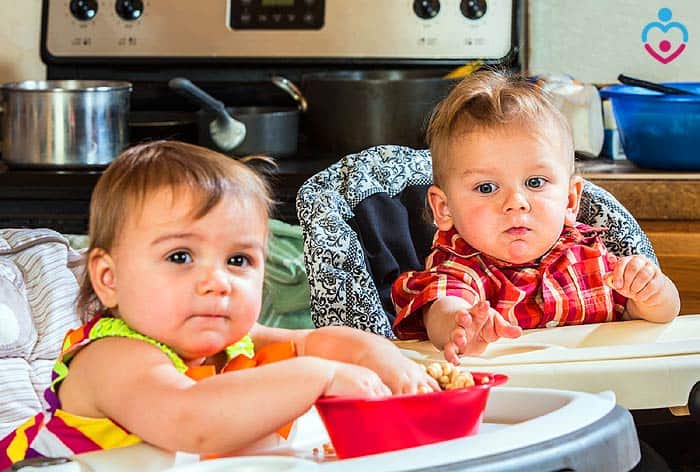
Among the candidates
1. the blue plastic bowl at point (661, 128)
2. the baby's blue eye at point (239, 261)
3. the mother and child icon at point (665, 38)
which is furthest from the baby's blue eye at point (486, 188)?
the mother and child icon at point (665, 38)

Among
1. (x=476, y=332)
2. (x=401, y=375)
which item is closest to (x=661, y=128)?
(x=476, y=332)

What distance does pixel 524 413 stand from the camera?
3.73ft

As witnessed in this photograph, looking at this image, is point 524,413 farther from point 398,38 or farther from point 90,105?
point 398,38

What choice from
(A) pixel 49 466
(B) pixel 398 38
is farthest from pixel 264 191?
(B) pixel 398 38

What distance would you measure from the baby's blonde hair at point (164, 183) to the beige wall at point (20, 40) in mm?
1700

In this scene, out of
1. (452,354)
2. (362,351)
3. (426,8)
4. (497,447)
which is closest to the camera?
(497,447)

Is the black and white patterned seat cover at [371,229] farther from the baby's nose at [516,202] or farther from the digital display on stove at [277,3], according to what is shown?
the digital display on stove at [277,3]

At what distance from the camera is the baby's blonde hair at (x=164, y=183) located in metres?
1.13

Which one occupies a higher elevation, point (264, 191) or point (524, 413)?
point (264, 191)

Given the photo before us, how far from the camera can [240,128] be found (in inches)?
93.7

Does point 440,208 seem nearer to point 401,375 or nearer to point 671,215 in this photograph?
point 401,375

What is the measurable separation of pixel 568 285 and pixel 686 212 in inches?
26.5

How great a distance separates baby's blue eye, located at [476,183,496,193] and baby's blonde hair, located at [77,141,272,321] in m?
0.47

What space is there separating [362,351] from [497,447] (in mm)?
249
